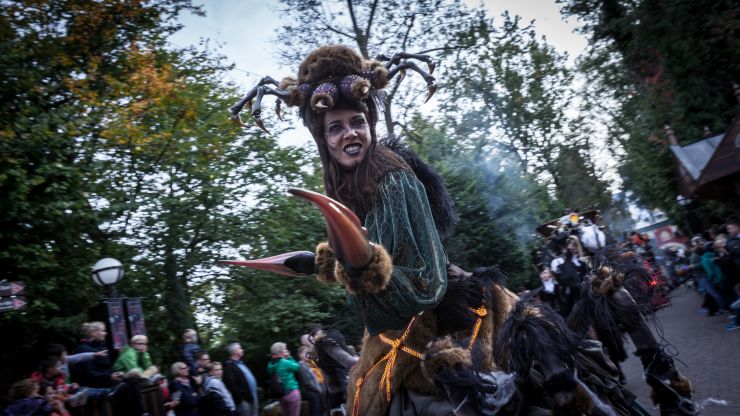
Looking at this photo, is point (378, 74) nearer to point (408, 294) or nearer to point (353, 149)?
point (353, 149)

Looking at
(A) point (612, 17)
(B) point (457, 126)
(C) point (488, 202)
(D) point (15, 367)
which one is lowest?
(D) point (15, 367)

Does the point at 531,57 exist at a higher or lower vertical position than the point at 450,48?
higher

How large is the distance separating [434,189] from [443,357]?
3.40ft

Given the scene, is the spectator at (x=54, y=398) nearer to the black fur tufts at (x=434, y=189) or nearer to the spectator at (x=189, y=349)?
the spectator at (x=189, y=349)

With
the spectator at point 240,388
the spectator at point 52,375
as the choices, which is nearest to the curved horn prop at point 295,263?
the spectator at point 52,375

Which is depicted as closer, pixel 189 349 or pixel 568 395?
pixel 568 395

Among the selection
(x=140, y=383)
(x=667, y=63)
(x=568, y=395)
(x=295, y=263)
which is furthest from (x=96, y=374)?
(x=667, y=63)

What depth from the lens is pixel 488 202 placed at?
18844 mm

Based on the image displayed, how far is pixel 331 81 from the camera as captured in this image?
10.2 feet

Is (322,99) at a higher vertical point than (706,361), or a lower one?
higher

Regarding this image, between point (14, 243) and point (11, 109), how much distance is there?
2.52 metres

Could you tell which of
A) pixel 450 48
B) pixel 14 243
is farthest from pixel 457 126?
pixel 14 243

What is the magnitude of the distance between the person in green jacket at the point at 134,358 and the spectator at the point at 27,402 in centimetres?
149

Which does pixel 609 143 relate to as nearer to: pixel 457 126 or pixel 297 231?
pixel 457 126
